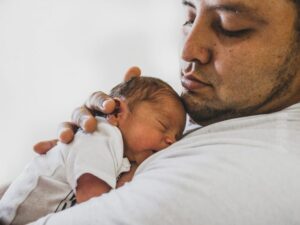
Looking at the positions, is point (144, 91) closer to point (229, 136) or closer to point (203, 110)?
point (203, 110)

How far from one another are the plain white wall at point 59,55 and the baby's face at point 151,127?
1.04 meters

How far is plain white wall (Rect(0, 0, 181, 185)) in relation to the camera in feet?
7.25

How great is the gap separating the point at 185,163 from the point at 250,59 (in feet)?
1.25

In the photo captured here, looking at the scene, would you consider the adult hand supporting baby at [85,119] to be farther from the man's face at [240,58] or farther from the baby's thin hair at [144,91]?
the man's face at [240,58]

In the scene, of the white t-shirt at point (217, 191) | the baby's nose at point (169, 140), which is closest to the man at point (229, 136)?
the white t-shirt at point (217, 191)

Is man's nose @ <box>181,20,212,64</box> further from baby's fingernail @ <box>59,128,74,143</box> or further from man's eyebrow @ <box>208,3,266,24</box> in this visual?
baby's fingernail @ <box>59,128,74,143</box>

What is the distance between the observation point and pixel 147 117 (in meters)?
1.14

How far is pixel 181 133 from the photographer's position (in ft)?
3.90

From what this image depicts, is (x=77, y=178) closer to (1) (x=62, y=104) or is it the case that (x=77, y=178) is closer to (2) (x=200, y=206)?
(2) (x=200, y=206)

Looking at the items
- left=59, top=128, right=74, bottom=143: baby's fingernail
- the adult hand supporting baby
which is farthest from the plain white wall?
left=59, top=128, right=74, bottom=143: baby's fingernail

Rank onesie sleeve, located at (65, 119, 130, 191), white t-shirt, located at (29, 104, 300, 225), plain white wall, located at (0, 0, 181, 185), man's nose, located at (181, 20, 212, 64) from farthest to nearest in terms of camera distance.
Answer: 1. plain white wall, located at (0, 0, 181, 185)
2. man's nose, located at (181, 20, 212, 64)
3. onesie sleeve, located at (65, 119, 130, 191)
4. white t-shirt, located at (29, 104, 300, 225)

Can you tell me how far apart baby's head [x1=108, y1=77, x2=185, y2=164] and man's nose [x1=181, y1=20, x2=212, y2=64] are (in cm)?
16

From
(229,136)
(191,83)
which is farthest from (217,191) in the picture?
(191,83)

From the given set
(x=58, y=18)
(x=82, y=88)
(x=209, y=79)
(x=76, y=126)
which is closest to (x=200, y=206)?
(x=209, y=79)
